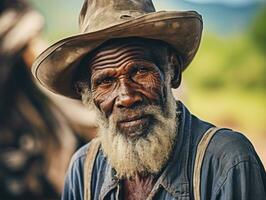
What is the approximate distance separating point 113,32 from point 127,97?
0.90 feet

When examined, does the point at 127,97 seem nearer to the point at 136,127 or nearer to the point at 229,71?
the point at 136,127

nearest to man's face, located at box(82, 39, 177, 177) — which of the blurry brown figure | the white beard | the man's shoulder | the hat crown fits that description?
the white beard

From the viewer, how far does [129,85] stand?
3.52 metres

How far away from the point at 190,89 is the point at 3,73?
5.60 feet

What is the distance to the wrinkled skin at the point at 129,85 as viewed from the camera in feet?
11.5

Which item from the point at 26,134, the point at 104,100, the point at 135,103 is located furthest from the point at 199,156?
the point at 26,134

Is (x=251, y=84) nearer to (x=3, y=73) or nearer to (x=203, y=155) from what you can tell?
(x=3, y=73)

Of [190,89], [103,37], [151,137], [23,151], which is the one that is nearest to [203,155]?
[151,137]

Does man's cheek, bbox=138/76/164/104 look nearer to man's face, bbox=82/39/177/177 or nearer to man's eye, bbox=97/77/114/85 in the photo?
man's face, bbox=82/39/177/177

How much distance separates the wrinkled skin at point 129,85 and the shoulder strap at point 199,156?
0.23 m

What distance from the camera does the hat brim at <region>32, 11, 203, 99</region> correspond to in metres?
3.46

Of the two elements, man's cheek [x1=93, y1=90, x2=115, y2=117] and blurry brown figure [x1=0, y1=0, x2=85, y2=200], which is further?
blurry brown figure [x1=0, y1=0, x2=85, y2=200]

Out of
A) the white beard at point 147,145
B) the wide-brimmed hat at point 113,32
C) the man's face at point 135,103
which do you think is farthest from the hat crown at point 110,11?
the white beard at point 147,145

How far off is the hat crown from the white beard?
37cm
